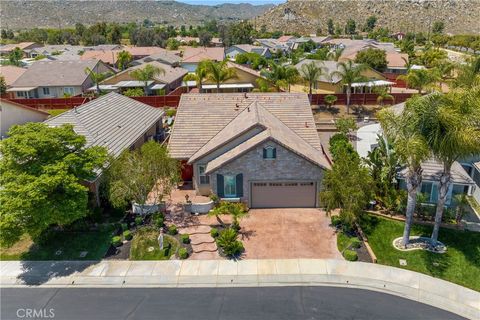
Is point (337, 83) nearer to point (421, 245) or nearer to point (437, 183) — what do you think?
point (437, 183)

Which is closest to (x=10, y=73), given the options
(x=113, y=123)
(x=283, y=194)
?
(x=113, y=123)

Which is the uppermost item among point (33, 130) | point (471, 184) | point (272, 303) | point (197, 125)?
point (33, 130)

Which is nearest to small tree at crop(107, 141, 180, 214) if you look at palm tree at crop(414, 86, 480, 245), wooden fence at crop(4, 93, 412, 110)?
palm tree at crop(414, 86, 480, 245)

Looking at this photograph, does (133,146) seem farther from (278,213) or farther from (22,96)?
(22,96)

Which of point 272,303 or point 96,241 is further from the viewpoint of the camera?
point 96,241

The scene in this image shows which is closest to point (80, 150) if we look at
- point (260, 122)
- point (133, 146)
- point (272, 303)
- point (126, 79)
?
point (133, 146)
